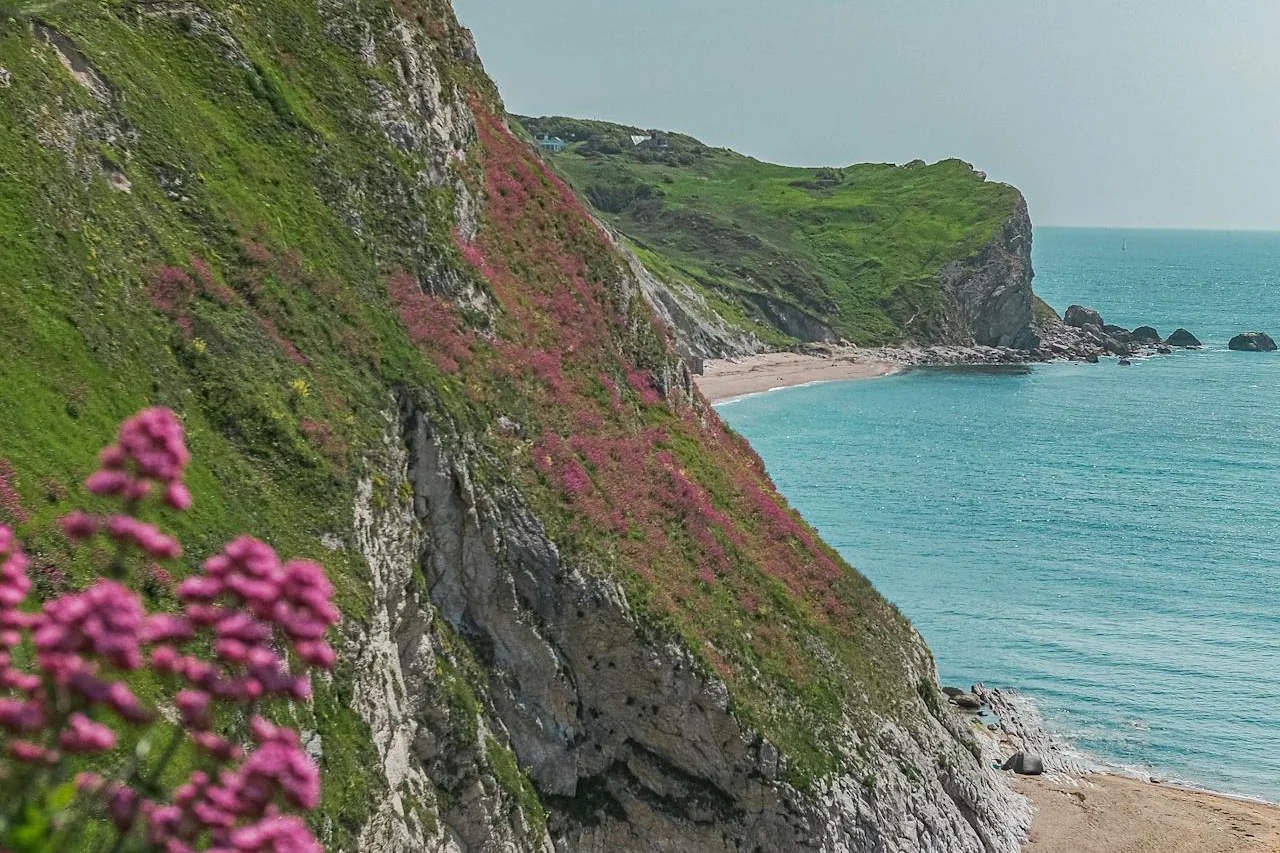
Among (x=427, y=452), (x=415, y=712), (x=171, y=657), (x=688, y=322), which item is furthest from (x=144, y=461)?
(x=688, y=322)

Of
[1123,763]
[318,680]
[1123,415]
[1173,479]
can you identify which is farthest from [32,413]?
[1123,415]

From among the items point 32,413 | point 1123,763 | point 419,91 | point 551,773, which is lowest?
point 1123,763

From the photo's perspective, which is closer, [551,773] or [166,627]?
[166,627]

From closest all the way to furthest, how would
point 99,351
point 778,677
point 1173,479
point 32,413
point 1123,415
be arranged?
point 32,413, point 99,351, point 778,677, point 1173,479, point 1123,415

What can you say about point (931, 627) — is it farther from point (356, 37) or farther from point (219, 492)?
point (219, 492)

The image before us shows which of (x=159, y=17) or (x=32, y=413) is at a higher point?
(x=159, y=17)

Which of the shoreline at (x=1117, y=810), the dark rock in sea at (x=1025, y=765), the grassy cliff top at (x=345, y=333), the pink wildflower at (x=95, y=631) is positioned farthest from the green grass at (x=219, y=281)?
the dark rock in sea at (x=1025, y=765)

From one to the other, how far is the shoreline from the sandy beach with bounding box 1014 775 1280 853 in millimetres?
44

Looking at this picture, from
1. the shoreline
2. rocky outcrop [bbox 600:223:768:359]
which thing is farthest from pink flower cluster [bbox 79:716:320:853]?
rocky outcrop [bbox 600:223:768:359]

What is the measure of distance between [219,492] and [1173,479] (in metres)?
118

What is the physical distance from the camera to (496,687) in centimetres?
3491

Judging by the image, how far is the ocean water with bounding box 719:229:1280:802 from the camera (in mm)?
66875

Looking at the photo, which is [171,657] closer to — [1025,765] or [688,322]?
[1025,765]

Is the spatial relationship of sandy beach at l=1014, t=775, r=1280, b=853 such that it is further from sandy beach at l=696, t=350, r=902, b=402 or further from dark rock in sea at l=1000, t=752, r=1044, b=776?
sandy beach at l=696, t=350, r=902, b=402
